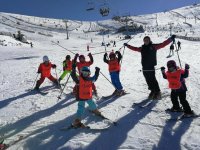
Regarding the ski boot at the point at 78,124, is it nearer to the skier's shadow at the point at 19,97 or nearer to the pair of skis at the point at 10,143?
the pair of skis at the point at 10,143

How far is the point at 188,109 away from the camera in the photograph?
331 inches

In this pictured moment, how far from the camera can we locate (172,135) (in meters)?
7.32

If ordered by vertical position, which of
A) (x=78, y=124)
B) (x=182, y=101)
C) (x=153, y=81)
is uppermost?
(x=153, y=81)

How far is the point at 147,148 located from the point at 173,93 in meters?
2.45

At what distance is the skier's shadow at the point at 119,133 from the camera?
707cm

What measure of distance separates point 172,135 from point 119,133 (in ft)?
3.95

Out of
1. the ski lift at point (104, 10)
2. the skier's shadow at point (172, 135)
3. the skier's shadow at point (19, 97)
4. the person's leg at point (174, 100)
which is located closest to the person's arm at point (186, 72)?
the person's leg at point (174, 100)

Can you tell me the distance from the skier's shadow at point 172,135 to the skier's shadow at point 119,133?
2.67 ft

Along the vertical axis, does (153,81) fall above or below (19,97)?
above

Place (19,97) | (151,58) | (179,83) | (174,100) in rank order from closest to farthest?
(179,83) → (174,100) → (151,58) → (19,97)

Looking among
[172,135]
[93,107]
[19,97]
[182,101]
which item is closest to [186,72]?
[182,101]

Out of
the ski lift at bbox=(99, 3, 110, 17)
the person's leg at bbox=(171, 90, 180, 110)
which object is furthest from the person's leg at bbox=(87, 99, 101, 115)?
the ski lift at bbox=(99, 3, 110, 17)

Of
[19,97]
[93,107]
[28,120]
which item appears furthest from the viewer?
[19,97]

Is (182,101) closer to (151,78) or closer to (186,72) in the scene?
(186,72)
